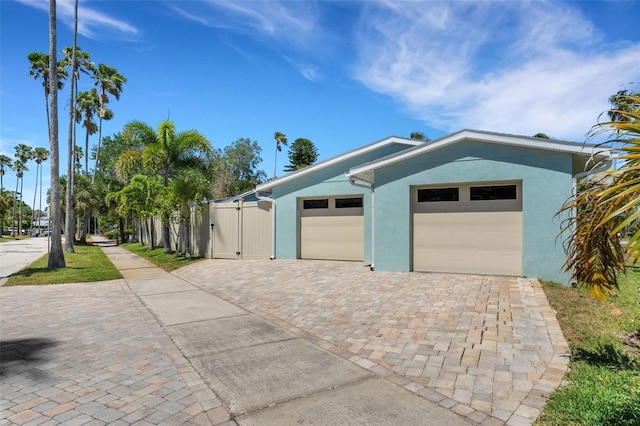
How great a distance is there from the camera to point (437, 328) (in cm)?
548

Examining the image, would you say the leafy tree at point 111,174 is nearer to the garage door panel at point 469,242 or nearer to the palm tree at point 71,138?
the palm tree at point 71,138

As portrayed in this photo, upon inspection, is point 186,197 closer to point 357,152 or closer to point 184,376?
point 357,152

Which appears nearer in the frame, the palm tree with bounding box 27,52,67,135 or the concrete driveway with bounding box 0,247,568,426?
the concrete driveway with bounding box 0,247,568,426

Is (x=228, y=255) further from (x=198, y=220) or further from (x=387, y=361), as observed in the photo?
(x=387, y=361)

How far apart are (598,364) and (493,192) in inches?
239

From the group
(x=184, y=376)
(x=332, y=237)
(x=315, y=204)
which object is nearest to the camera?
(x=184, y=376)

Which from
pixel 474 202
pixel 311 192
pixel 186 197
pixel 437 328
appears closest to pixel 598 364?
pixel 437 328

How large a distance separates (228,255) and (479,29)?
11.6 meters

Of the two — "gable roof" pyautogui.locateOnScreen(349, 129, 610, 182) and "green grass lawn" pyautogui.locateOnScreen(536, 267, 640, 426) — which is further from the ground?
"gable roof" pyautogui.locateOnScreen(349, 129, 610, 182)

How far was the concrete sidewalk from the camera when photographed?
10.2 ft

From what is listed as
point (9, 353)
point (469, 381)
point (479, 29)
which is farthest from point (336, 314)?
point (479, 29)

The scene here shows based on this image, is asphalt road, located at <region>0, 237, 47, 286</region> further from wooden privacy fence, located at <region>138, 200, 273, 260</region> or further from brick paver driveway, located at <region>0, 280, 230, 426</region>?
wooden privacy fence, located at <region>138, 200, 273, 260</region>

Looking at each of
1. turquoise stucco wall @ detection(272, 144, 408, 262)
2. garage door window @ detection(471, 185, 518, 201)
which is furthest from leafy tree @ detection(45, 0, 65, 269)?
garage door window @ detection(471, 185, 518, 201)

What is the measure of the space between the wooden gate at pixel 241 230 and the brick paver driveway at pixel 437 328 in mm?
4256
